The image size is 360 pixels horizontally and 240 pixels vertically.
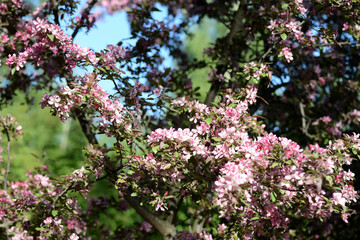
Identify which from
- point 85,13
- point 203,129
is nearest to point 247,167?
point 203,129

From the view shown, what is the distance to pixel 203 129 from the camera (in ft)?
10.4

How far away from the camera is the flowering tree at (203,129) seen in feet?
9.51

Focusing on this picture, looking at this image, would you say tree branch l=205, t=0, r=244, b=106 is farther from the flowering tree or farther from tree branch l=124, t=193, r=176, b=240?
tree branch l=124, t=193, r=176, b=240

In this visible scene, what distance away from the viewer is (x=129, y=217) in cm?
914

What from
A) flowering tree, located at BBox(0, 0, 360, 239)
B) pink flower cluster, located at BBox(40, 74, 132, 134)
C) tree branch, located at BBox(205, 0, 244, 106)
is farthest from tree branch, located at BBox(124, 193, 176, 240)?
pink flower cluster, located at BBox(40, 74, 132, 134)

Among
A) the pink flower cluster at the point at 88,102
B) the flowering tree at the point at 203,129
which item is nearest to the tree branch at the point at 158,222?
the flowering tree at the point at 203,129

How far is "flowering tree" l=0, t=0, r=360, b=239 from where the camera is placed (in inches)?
114

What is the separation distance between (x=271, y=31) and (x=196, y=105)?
1.33 metres

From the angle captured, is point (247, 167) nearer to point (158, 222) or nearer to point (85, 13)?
point (158, 222)

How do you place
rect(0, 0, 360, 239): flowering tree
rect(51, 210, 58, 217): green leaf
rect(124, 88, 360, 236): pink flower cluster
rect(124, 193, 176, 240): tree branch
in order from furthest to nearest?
rect(124, 193, 176, 240): tree branch → rect(51, 210, 58, 217): green leaf → rect(0, 0, 360, 239): flowering tree → rect(124, 88, 360, 236): pink flower cluster

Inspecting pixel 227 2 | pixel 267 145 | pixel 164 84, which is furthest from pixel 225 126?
pixel 227 2

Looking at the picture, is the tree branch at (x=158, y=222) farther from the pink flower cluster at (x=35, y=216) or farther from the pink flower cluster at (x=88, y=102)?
the pink flower cluster at (x=88, y=102)

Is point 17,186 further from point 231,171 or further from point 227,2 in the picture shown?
point 227,2

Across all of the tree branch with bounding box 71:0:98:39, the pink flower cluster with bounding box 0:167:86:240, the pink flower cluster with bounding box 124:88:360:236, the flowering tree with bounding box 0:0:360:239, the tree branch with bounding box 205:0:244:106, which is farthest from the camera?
the tree branch with bounding box 205:0:244:106
